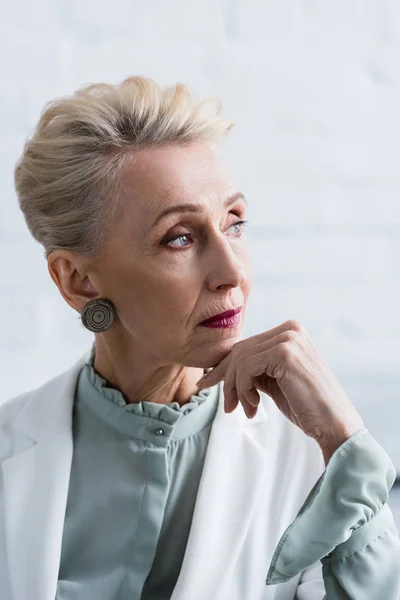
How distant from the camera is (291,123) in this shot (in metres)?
2.42

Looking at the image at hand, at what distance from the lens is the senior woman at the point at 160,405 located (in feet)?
5.44

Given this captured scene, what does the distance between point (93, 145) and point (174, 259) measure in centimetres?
30

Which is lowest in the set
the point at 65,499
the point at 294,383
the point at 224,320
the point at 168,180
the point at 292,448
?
the point at 65,499

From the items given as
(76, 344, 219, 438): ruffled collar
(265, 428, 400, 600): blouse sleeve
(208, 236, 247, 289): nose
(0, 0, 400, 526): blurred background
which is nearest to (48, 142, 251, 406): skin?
(208, 236, 247, 289): nose

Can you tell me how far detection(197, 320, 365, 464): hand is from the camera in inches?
61.9

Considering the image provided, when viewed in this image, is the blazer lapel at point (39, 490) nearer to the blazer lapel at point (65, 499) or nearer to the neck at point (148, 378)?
the blazer lapel at point (65, 499)

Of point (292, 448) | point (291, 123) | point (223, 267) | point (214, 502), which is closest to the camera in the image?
point (223, 267)

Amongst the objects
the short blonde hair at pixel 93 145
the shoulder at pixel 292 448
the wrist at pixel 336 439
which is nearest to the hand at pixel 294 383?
the wrist at pixel 336 439

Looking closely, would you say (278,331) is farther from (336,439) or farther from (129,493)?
(129,493)

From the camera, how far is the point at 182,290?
167 cm

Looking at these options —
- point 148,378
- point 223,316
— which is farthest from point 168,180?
point 148,378

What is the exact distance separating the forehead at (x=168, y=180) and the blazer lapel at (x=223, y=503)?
0.49 m

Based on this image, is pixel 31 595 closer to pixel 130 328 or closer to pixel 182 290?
pixel 130 328

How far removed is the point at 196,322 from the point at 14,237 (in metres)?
0.99
